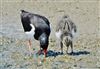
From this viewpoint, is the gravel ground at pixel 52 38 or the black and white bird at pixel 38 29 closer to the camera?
the gravel ground at pixel 52 38

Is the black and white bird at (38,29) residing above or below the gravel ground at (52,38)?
above

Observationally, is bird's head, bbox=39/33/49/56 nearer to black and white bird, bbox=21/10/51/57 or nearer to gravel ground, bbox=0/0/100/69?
black and white bird, bbox=21/10/51/57

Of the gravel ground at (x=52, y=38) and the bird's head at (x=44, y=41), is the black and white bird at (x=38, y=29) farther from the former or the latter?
the gravel ground at (x=52, y=38)

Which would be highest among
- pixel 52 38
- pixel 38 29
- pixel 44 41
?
pixel 38 29

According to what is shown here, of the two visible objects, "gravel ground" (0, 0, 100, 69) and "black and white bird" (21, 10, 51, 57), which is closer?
"gravel ground" (0, 0, 100, 69)

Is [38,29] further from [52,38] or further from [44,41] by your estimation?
[52,38]

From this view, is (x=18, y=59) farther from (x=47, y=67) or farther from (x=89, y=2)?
(x=89, y=2)

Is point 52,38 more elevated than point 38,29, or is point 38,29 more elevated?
point 38,29

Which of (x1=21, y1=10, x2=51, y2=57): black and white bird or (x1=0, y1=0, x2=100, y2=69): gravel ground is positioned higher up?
(x1=21, y1=10, x2=51, y2=57): black and white bird

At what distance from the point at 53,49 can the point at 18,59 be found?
58.6 inches

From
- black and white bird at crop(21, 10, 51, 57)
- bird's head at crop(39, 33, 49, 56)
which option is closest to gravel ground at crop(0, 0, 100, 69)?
bird's head at crop(39, 33, 49, 56)

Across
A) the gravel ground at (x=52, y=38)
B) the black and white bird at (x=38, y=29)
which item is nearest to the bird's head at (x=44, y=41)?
the black and white bird at (x=38, y=29)

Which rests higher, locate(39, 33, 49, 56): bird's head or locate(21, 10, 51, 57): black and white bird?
locate(21, 10, 51, 57): black and white bird

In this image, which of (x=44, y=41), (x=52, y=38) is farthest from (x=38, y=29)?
(x=52, y=38)
